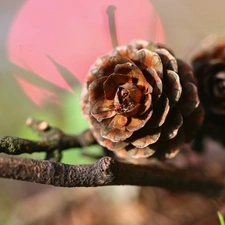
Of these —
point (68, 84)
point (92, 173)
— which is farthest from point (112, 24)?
point (92, 173)

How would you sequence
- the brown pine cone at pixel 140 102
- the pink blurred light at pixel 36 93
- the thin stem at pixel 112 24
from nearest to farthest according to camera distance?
the brown pine cone at pixel 140 102 < the thin stem at pixel 112 24 < the pink blurred light at pixel 36 93

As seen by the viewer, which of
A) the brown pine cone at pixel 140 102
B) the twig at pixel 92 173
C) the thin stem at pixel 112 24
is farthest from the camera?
the thin stem at pixel 112 24

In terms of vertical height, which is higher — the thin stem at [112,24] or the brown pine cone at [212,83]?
the thin stem at [112,24]

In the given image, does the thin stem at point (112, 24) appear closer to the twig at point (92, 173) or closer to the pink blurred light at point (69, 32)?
the pink blurred light at point (69, 32)

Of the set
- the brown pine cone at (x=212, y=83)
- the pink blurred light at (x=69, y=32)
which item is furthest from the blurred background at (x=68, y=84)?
the brown pine cone at (x=212, y=83)

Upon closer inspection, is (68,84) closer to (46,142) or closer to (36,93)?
(36,93)

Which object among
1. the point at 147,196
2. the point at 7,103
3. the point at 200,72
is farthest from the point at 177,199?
the point at 7,103

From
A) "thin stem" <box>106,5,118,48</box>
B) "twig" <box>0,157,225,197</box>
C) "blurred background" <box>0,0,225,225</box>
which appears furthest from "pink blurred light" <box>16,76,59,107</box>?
"twig" <box>0,157,225,197</box>
